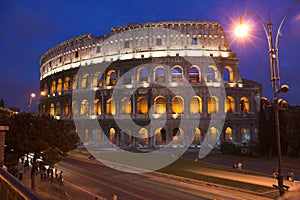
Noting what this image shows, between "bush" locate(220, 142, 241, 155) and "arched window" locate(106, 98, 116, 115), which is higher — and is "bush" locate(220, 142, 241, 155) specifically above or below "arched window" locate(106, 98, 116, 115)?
below

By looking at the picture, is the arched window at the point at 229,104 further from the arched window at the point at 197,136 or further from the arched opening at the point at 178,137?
the arched opening at the point at 178,137

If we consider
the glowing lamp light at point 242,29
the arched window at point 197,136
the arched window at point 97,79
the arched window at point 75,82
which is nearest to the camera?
the glowing lamp light at point 242,29

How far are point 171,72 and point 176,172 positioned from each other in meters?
21.1

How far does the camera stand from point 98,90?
143 ft

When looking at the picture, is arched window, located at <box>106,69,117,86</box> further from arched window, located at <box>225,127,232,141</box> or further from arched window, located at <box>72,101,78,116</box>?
arched window, located at <box>225,127,232,141</box>

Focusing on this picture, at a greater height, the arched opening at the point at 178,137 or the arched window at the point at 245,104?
the arched window at the point at 245,104

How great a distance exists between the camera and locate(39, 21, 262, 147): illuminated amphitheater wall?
3947cm

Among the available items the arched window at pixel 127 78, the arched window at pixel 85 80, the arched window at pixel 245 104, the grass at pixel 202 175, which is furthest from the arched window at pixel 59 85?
the arched window at pixel 245 104

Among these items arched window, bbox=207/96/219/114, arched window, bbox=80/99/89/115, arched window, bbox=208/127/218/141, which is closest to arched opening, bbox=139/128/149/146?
arched window, bbox=208/127/218/141

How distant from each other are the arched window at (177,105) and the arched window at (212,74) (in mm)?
5215

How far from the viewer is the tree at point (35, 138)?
17602 millimetres

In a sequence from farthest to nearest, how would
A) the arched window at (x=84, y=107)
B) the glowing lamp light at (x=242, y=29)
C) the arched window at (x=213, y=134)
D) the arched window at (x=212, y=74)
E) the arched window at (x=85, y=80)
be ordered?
the arched window at (x=85, y=80) < the arched window at (x=84, y=107) < the arched window at (x=212, y=74) < the arched window at (x=213, y=134) < the glowing lamp light at (x=242, y=29)

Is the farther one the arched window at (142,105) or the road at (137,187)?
the arched window at (142,105)

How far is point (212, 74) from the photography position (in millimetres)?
42156
